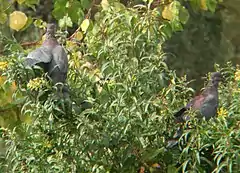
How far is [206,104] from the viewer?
7.51ft

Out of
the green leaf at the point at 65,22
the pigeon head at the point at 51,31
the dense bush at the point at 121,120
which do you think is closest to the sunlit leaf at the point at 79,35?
the green leaf at the point at 65,22

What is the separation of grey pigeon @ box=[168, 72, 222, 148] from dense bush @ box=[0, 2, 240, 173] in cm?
3

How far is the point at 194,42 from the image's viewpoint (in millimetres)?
5016

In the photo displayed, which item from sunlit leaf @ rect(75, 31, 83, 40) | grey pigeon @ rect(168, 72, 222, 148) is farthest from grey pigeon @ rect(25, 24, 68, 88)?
sunlit leaf @ rect(75, 31, 83, 40)

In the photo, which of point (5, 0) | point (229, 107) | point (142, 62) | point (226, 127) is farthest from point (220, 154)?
point (5, 0)

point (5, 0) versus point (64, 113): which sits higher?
point (5, 0)

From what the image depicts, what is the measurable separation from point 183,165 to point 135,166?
22 cm

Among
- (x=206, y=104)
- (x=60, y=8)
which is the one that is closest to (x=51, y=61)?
(x=206, y=104)

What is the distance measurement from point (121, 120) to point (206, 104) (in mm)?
293

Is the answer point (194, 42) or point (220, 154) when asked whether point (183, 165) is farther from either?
point (194, 42)

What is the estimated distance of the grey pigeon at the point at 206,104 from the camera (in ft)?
7.45

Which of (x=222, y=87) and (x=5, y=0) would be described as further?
(x=5, y=0)

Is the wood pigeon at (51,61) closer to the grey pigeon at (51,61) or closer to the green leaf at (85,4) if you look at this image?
the grey pigeon at (51,61)

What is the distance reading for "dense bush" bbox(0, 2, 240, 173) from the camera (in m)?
2.16
